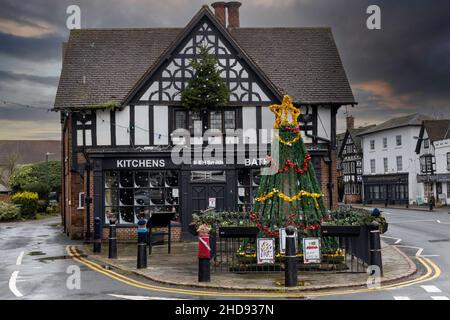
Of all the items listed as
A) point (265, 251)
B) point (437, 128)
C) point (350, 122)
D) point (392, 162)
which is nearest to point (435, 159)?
point (437, 128)

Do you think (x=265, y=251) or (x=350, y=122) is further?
(x=350, y=122)

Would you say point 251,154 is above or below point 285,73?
below

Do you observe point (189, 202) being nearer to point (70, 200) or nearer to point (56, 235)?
point (70, 200)

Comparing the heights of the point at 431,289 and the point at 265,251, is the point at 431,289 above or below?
below

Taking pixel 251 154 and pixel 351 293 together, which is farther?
pixel 251 154

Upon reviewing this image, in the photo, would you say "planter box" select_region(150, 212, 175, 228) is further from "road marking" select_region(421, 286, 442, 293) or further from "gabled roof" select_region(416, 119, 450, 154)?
"gabled roof" select_region(416, 119, 450, 154)

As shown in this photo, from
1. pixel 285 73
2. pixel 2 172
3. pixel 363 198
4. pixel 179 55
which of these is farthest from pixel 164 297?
pixel 2 172

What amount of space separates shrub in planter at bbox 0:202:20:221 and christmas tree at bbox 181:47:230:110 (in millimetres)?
22189

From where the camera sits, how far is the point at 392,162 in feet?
221

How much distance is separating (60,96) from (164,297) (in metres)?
15.8

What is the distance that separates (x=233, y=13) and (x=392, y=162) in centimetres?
4234

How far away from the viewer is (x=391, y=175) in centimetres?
6675

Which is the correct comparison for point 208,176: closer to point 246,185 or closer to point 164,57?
point 246,185

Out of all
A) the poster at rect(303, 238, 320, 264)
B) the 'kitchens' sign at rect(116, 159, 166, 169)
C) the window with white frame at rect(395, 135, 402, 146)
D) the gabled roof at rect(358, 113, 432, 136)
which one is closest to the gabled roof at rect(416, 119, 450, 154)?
the gabled roof at rect(358, 113, 432, 136)
